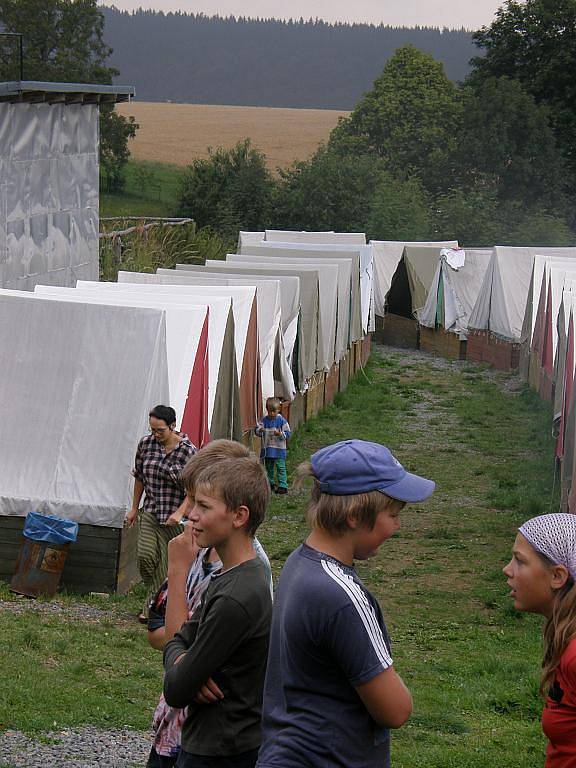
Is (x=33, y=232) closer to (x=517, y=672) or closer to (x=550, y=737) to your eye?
(x=517, y=672)

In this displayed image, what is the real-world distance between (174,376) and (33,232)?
5.74 meters

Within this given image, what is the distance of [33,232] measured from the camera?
55.0 feet

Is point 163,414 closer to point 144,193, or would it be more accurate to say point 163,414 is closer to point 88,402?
point 88,402

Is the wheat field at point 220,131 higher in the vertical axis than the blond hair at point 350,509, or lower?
higher

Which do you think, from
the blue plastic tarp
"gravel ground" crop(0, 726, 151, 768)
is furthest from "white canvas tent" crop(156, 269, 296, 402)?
"gravel ground" crop(0, 726, 151, 768)

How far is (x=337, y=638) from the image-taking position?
301 centimetres

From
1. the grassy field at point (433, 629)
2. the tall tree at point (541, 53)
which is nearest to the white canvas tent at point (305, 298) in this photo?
the grassy field at point (433, 629)

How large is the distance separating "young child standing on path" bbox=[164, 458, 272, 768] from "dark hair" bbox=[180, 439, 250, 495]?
3cm

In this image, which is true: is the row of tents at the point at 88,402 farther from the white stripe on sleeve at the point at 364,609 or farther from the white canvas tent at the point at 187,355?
the white stripe on sleeve at the point at 364,609

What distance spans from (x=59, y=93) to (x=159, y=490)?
31.9 ft

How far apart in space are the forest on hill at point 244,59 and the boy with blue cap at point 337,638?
17224 centimetres

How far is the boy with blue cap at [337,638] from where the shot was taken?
9.90ft

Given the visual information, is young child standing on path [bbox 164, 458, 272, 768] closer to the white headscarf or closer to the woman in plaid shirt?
the white headscarf

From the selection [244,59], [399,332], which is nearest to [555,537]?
[399,332]
